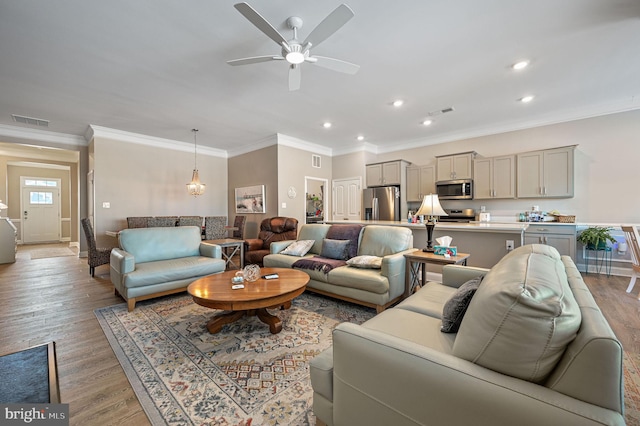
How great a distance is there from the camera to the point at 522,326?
0.82 meters

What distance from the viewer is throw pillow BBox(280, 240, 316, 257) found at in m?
3.81

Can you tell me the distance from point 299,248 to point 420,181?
368 cm

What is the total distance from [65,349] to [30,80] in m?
3.46

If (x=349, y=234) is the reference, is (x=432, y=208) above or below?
above

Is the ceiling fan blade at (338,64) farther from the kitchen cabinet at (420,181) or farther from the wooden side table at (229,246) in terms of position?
the kitchen cabinet at (420,181)

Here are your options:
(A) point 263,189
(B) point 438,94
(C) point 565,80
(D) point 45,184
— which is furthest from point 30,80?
(D) point 45,184

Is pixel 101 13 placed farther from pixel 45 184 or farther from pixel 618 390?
pixel 45 184

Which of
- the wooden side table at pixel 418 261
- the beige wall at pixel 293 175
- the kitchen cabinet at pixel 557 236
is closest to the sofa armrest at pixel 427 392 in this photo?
the wooden side table at pixel 418 261

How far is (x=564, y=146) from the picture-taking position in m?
4.51

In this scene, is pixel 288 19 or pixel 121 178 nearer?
pixel 288 19

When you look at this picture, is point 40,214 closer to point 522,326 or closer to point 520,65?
point 522,326

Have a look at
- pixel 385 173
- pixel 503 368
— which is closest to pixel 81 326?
pixel 503 368

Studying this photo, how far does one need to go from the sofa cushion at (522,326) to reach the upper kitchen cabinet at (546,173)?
4887 mm

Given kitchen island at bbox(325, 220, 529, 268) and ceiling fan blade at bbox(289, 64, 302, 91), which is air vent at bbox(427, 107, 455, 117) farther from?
ceiling fan blade at bbox(289, 64, 302, 91)
